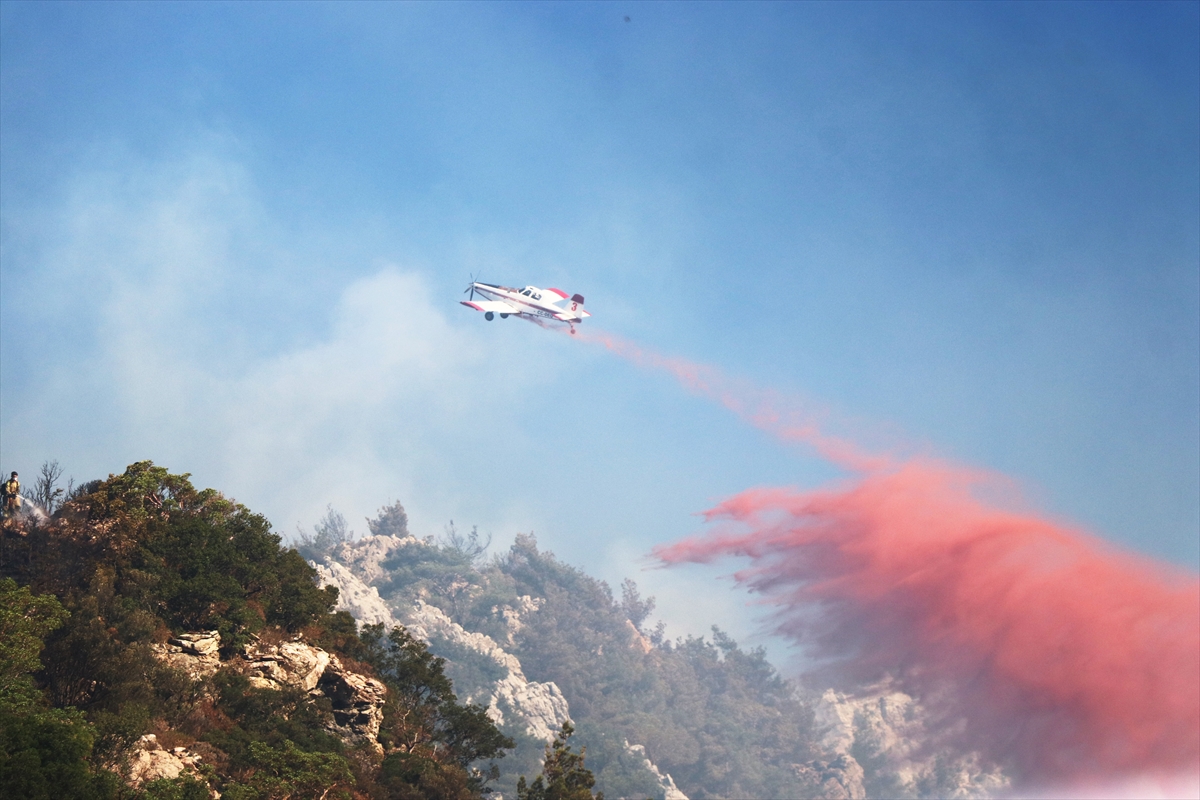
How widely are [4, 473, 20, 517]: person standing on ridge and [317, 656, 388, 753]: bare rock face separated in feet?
59.8

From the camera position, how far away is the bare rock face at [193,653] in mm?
44656

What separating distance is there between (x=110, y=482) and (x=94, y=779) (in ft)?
81.6

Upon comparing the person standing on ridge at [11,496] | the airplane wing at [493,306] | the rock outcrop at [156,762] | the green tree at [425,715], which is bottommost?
the rock outcrop at [156,762]

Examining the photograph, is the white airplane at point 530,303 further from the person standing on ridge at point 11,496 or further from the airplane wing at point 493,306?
the person standing on ridge at point 11,496

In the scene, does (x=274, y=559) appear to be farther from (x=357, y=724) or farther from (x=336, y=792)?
(x=336, y=792)

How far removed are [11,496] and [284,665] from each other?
1710 cm

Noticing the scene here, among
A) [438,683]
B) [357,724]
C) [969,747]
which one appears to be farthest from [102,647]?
[969,747]

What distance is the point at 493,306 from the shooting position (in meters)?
96.4

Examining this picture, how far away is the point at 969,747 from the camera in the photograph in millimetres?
97562

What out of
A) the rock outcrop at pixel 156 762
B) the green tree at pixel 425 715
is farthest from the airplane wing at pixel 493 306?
the rock outcrop at pixel 156 762

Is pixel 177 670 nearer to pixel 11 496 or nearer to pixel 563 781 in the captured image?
pixel 11 496

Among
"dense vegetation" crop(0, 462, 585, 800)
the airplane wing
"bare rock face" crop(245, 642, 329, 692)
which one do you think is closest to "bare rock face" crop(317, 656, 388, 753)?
"bare rock face" crop(245, 642, 329, 692)

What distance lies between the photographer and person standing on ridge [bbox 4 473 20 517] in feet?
165

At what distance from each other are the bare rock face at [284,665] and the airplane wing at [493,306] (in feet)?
161
